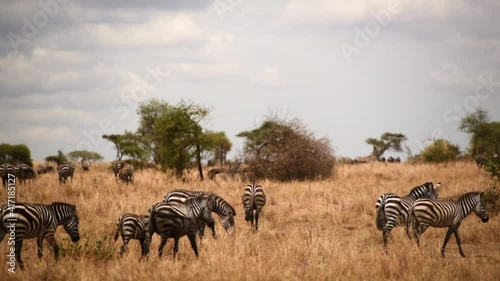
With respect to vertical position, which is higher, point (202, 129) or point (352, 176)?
point (202, 129)

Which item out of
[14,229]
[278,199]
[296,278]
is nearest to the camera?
[296,278]

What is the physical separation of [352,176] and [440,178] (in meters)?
4.28

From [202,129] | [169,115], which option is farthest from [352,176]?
[169,115]

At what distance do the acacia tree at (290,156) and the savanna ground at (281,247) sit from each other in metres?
5.87

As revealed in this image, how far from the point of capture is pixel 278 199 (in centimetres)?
1748

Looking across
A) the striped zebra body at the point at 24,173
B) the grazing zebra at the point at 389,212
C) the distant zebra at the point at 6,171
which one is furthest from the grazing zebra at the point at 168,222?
the striped zebra body at the point at 24,173

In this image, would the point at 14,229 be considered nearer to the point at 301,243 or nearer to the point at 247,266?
the point at 247,266

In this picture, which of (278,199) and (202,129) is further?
(202,129)

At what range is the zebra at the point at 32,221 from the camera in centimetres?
873

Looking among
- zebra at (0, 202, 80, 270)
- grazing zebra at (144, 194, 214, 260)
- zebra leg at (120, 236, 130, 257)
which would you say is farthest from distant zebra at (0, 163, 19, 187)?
grazing zebra at (144, 194, 214, 260)

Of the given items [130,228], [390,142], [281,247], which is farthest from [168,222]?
[390,142]

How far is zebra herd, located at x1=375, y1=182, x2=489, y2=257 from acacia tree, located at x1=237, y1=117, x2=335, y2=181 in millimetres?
13643

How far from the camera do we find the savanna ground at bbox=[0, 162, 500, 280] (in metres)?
8.14

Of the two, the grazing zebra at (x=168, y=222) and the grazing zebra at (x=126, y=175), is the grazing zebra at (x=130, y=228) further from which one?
the grazing zebra at (x=126, y=175)
